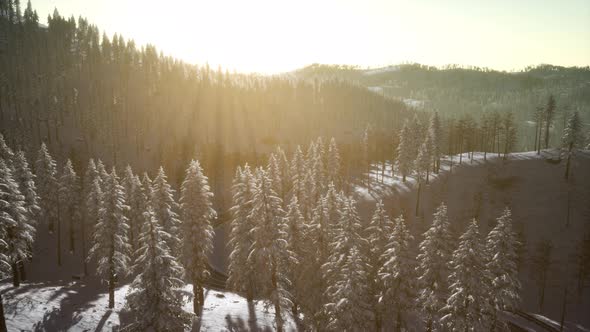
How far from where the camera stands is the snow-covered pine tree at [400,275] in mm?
28594

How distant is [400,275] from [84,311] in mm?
26890

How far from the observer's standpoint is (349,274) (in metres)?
26.3

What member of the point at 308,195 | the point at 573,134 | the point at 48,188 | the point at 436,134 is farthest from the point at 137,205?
the point at 573,134

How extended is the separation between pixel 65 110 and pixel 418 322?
119357mm

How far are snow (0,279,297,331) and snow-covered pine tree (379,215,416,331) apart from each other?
10663 mm

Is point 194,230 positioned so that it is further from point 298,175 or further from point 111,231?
point 298,175

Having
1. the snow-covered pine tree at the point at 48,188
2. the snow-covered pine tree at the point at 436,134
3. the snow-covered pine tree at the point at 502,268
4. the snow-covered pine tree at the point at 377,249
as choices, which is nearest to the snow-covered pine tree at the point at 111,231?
the snow-covered pine tree at the point at 48,188

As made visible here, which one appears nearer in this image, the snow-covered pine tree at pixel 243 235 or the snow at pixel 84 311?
the snow at pixel 84 311

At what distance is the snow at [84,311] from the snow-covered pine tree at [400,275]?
10663mm

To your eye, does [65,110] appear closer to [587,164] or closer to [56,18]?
[56,18]

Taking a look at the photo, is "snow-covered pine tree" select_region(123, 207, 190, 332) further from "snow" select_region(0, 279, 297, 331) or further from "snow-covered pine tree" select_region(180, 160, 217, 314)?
"snow-covered pine tree" select_region(180, 160, 217, 314)

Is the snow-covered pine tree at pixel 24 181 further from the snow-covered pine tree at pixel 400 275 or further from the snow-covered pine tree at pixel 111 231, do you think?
the snow-covered pine tree at pixel 400 275

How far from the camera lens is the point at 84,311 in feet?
94.3

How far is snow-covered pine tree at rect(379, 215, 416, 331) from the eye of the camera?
93.8 ft
